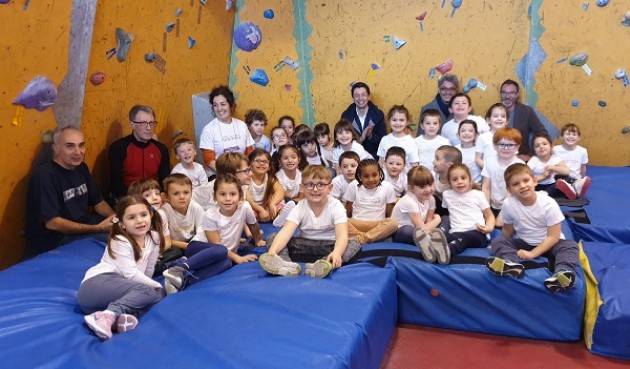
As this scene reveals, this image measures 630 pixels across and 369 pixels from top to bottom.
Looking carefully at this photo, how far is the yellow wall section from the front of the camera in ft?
11.4

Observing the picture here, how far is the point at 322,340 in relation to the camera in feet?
7.48

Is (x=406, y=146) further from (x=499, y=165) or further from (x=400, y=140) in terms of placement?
(x=499, y=165)

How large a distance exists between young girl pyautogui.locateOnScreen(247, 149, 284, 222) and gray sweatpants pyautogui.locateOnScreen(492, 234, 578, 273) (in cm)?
188

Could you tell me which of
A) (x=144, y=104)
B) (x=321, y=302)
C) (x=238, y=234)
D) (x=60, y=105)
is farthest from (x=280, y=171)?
(x=321, y=302)

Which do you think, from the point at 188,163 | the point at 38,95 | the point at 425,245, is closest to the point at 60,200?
the point at 38,95

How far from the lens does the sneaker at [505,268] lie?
9.57ft

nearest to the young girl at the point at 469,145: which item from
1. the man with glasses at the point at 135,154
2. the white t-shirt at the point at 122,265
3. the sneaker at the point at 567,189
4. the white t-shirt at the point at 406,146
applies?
the white t-shirt at the point at 406,146

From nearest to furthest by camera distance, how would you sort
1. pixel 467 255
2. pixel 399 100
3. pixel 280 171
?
pixel 467 255 < pixel 280 171 < pixel 399 100

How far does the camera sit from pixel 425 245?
3.18m

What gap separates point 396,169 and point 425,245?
120 centimetres

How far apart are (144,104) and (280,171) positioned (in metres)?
1.58

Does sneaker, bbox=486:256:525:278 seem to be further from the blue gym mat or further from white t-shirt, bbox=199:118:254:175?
white t-shirt, bbox=199:118:254:175

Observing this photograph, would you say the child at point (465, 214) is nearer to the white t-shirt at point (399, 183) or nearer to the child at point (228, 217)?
the white t-shirt at point (399, 183)

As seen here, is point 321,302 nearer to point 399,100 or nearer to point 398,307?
point 398,307
